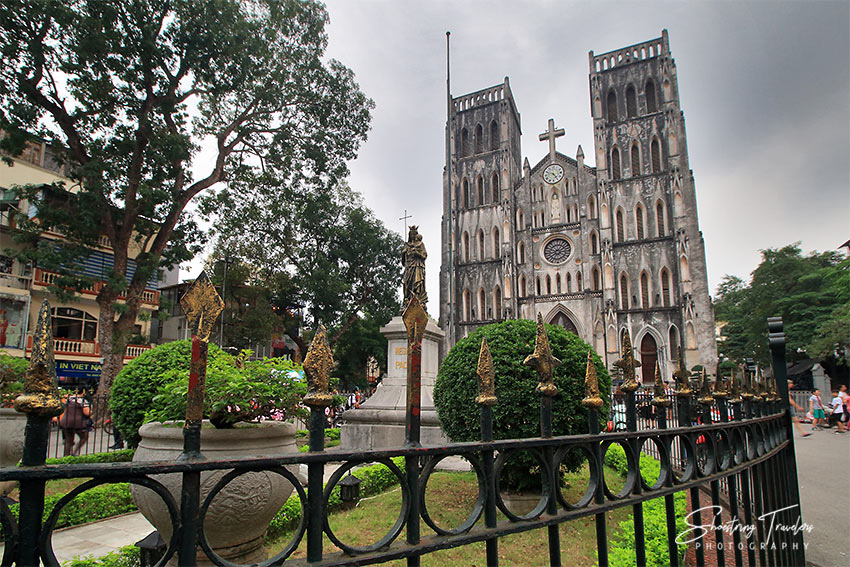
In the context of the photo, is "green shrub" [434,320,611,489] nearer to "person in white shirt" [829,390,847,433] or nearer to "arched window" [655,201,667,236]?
"person in white shirt" [829,390,847,433]

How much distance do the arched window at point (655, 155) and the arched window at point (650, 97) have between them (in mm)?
2691

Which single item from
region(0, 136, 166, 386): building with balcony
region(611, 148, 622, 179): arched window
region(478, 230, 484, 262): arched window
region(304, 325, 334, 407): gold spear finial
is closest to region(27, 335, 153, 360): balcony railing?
region(0, 136, 166, 386): building with balcony

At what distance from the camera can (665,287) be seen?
110 feet

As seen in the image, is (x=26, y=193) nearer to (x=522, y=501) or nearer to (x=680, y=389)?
(x=522, y=501)

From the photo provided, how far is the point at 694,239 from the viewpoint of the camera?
32500mm

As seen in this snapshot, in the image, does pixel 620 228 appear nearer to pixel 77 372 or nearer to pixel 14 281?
pixel 77 372

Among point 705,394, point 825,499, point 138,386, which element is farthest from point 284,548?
point 825,499

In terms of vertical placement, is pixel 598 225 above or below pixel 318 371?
above

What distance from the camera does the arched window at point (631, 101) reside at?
3681cm

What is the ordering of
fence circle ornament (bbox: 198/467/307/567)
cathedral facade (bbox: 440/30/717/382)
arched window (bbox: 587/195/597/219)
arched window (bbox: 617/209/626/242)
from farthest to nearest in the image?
arched window (bbox: 587/195/597/219)
arched window (bbox: 617/209/626/242)
cathedral facade (bbox: 440/30/717/382)
fence circle ornament (bbox: 198/467/307/567)

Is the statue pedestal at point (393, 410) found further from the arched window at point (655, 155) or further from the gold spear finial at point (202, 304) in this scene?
the arched window at point (655, 155)

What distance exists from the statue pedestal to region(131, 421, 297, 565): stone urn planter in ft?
18.1

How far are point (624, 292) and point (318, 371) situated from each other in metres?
35.8

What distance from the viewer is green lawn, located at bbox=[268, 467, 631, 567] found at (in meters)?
4.80
